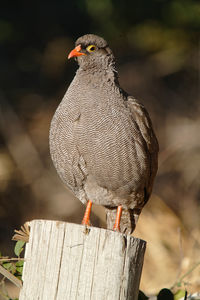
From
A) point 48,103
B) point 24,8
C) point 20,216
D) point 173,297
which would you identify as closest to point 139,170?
point 173,297

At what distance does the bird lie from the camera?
4.96 meters

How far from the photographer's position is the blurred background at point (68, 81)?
10.1m

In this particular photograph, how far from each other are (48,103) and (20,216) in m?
2.56

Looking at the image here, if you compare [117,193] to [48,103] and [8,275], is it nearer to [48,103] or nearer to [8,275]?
[8,275]

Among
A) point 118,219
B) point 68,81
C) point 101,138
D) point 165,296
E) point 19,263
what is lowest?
point 165,296

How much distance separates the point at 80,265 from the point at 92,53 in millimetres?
2253

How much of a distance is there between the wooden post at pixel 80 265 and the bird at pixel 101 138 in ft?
3.82

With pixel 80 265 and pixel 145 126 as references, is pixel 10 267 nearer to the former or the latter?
pixel 80 265

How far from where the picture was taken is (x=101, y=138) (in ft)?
16.1

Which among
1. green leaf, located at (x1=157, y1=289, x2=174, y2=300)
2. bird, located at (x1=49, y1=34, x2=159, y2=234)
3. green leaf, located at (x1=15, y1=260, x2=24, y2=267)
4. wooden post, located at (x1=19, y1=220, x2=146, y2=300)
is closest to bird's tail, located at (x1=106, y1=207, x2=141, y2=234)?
bird, located at (x1=49, y1=34, x2=159, y2=234)

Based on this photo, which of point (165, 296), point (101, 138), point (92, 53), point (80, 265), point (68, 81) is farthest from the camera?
point (68, 81)

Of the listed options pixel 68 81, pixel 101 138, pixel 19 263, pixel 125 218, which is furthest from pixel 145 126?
pixel 68 81

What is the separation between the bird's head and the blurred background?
4.58m

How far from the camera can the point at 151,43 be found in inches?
455
